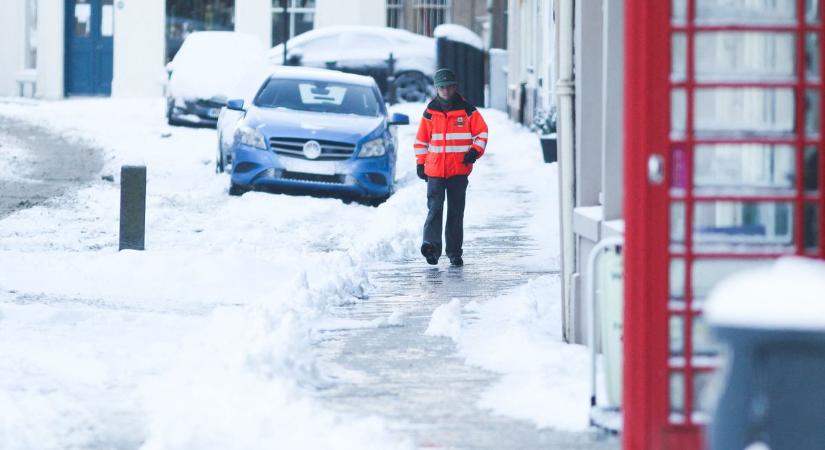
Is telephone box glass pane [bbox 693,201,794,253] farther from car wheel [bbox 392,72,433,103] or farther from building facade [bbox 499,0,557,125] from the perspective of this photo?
car wheel [bbox 392,72,433,103]

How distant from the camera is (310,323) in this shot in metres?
9.88

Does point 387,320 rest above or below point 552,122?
below

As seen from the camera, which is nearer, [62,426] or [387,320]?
[62,426]

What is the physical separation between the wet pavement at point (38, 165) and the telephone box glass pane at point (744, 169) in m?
Result: 12.3

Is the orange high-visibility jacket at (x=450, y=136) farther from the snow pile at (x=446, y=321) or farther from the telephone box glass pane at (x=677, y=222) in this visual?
the telephone box glass pane at (x=677, y=222)

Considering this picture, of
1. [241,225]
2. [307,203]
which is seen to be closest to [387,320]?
[241,225]

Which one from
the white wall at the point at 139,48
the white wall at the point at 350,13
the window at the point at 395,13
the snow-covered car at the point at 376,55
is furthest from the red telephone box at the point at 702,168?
the window at the point at 395,13

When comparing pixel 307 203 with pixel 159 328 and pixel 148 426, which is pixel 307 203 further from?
pixel 148 426

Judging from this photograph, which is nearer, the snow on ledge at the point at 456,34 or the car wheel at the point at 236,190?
the car wheel at the point at 236,190

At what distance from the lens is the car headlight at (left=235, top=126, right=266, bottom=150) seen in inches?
729

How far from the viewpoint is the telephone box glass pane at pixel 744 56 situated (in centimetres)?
548

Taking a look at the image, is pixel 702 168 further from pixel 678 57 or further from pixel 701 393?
pixel 701 393

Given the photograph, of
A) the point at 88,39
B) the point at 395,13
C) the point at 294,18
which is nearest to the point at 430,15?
the point at 395,13

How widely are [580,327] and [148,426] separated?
282cm
